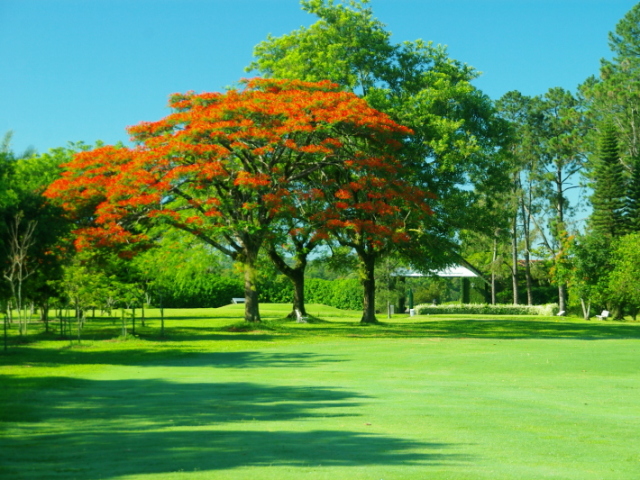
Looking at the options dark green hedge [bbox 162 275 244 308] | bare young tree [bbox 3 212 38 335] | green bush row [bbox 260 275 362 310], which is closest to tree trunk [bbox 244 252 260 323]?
bare young tree [bbox 3 212 38 335]

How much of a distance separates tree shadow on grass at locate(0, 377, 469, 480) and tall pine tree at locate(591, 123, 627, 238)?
1778 inches

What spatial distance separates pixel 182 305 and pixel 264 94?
1408 inches

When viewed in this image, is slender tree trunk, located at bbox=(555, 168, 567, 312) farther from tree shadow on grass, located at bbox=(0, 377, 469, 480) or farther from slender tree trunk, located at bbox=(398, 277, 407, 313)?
tree shadow on grass, located at bbox=(0, 377, 469, 480)

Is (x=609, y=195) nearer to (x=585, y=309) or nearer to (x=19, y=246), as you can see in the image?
(x=585, y=309)

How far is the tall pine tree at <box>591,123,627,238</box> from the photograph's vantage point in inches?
2154

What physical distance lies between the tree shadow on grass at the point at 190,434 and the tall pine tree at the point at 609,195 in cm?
4515

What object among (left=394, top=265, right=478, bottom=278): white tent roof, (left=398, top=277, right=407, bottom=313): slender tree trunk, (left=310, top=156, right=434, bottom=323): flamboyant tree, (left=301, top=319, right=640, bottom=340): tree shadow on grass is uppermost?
(left=310, top=156, right=434, bottom=323): flamboyant tree

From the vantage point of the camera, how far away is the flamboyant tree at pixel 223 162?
98.1ft

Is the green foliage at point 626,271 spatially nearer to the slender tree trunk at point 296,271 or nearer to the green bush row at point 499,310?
the green bush row at point 499,310

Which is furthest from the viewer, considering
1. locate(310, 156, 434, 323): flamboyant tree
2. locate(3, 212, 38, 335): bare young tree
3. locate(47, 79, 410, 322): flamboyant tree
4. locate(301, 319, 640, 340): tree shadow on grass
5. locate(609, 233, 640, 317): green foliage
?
locate(609, 233, 640, 317): green foliage

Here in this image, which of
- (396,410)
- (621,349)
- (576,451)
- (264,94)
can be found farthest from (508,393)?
(264,94)

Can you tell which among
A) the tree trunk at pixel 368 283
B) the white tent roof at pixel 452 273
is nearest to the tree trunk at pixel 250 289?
the tree trunk at pixel 368 283

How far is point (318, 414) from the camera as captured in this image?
11.0m

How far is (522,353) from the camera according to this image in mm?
23094
